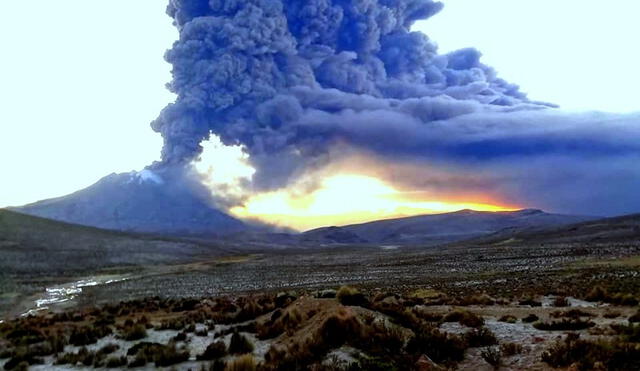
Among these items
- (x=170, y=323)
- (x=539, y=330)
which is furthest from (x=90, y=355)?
(x=539, y=330)

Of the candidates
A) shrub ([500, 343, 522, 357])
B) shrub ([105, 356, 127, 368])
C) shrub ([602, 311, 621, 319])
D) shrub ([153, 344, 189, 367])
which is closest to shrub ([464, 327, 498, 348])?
shrub ([500, 343, 522, 357])

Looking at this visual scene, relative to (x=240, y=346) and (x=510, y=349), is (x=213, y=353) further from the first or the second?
(x=510, y=349)

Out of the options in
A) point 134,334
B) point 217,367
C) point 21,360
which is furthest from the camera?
point 134,334

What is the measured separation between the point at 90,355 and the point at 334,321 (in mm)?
7270

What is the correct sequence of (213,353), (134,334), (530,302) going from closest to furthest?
(213,353) < (134,334) < (530,302)

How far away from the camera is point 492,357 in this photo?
12.0m

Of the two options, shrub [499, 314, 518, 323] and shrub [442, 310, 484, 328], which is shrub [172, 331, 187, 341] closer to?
shrub [442, 310, 484, 328]

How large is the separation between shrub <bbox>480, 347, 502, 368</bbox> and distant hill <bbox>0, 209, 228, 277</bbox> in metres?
75.4

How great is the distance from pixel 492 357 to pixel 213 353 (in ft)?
23.3

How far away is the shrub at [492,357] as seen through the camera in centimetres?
1179

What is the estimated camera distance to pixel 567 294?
83.2 feet

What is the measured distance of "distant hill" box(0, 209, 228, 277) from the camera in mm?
86312

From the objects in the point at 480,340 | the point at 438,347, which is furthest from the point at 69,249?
the point at 438,347

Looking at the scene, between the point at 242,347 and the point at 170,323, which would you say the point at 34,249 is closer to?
the point at 170,323
